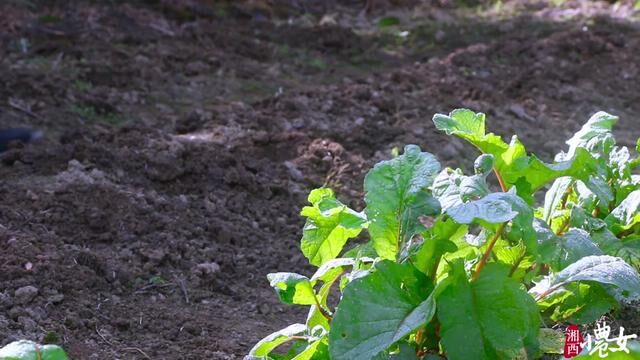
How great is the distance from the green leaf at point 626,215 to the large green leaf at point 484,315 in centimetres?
66

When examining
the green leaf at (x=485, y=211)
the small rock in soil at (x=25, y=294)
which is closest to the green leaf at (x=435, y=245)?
the green leaf at (x=485, y=211)

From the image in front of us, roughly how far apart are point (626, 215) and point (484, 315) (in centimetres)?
80

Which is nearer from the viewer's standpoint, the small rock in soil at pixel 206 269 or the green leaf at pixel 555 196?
the green leaf at pixel 555 196

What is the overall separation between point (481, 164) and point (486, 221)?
312 millimetres

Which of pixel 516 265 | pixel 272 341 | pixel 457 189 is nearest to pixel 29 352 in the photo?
pixel 272 341

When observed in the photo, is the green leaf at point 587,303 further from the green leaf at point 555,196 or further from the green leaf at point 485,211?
the green leaf at point 485,211

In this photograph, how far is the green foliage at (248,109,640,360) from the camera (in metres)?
2.25

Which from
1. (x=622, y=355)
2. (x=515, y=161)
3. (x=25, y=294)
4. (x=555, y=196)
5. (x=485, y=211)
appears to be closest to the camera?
(x=622, y=355)

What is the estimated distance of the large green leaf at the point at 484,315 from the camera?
7.39 ft

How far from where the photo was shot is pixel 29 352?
Result: 1.96 meters

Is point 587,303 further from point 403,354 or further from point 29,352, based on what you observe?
point 29,352

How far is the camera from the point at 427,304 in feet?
7.38

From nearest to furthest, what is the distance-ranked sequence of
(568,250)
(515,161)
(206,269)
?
1. (568,250)
2. (515,161)
3. (206,269)

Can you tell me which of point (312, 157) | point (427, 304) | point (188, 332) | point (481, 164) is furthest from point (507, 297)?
point (312, 157)
